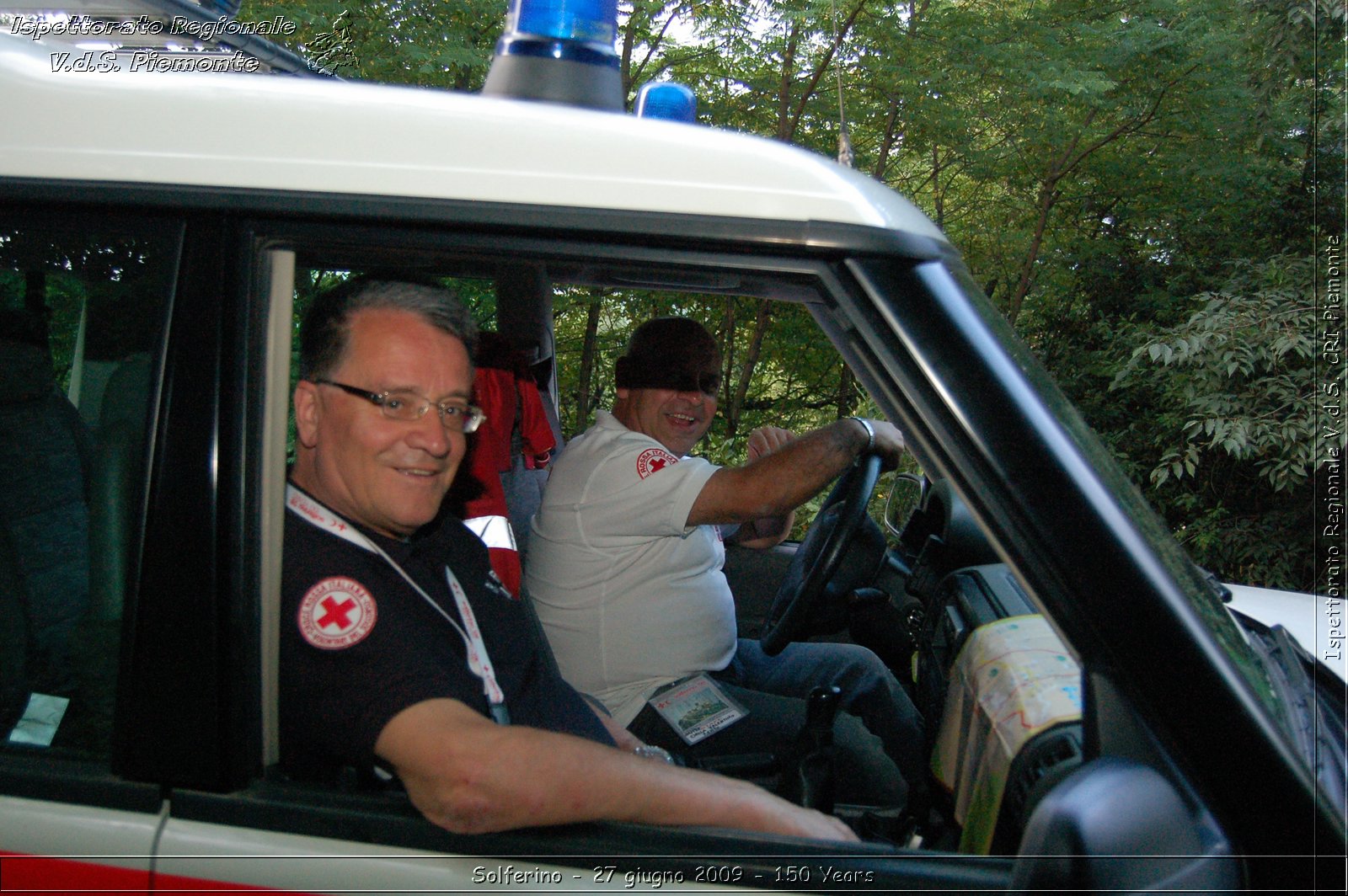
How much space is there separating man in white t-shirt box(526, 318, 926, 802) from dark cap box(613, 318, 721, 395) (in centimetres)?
16

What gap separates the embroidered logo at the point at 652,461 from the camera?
2443 millimetres

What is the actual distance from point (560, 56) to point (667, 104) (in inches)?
10.4

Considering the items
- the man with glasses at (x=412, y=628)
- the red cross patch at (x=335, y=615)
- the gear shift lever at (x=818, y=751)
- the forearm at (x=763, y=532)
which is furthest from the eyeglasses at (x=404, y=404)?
the forearm at (x=763, y=532)

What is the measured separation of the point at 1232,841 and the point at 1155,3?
765cm

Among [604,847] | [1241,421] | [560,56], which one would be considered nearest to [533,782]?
[604,847]

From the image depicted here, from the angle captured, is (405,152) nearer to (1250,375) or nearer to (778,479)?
(778,479)

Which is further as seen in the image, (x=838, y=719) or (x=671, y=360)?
(x=671, y=360)

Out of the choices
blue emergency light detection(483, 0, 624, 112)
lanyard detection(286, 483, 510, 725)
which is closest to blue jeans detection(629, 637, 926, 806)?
lanyard detection(286, 483, 510, 725)

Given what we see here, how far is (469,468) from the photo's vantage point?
7.41ft

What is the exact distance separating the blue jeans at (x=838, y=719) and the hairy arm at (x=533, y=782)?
0.71 meters

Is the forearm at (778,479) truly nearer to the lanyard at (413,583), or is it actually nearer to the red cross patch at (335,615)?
the lanyard at (413,583)

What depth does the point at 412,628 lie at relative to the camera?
4.62 ft

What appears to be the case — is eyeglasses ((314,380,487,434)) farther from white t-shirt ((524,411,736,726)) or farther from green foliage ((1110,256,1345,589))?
green foliage ((1110,256,1345,589))

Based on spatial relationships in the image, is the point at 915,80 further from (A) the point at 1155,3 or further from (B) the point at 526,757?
(B) the point at 526,757
